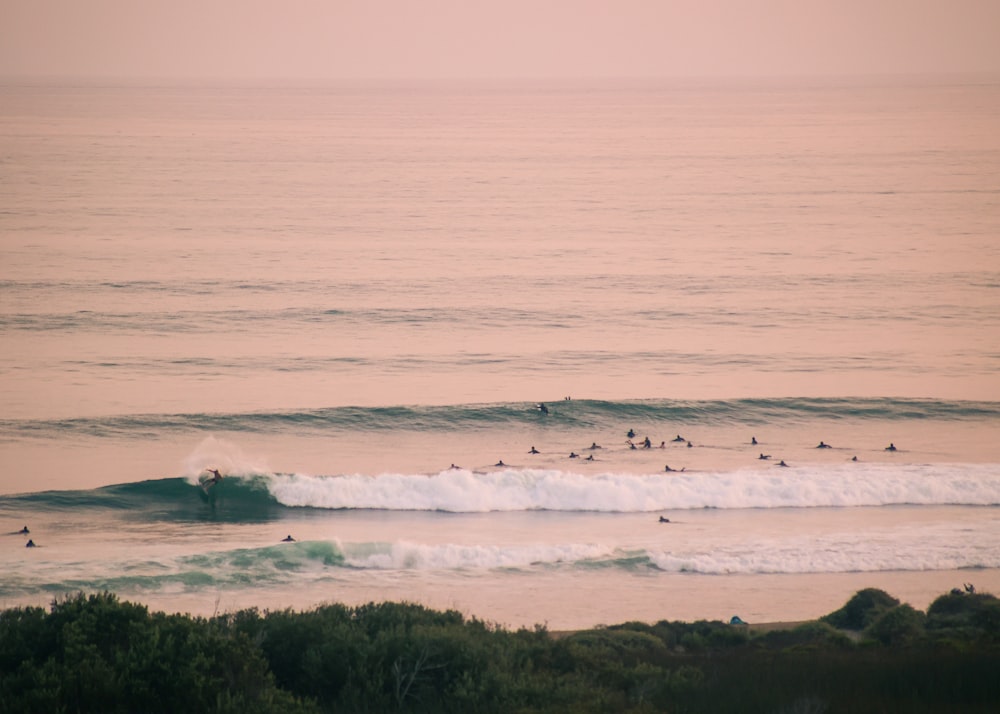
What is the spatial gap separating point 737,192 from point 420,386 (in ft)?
182

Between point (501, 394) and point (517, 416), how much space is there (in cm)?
238

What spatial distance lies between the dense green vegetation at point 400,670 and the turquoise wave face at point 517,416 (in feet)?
68.2

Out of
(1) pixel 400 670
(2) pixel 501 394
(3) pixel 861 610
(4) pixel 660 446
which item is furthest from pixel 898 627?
(2) pixel 501 394

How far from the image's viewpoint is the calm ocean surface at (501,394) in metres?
24.5

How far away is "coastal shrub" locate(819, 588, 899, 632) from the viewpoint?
63.6 ft

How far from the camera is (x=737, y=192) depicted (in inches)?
3526

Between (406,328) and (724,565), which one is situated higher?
(406,328)

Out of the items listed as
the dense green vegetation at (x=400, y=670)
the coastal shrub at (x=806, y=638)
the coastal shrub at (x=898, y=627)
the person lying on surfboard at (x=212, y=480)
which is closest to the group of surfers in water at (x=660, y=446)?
the person lying on surfboard at (x=212, y=480)

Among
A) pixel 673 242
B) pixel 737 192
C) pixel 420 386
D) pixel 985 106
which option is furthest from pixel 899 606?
pixel 985 106

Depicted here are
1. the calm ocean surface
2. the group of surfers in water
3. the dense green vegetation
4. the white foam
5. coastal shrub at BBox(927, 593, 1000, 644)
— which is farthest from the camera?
the group of surfers in water

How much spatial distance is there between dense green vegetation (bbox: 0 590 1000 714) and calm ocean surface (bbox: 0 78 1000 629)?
19.5ft

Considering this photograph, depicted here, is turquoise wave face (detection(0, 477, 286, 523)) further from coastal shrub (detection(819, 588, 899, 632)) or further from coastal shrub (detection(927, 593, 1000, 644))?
coastal shrub (detection(927, 593, 1000, 644))

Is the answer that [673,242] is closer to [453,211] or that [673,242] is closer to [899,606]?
[453,211]

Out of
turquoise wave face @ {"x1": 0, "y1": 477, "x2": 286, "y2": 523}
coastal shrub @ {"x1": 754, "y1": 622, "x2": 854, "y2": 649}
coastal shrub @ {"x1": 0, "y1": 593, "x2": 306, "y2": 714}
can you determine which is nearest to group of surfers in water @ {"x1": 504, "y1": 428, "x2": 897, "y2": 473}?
turquoise wave face @ {"x1": 0, "y1": 477, "x2": 286, "y2": 523}
